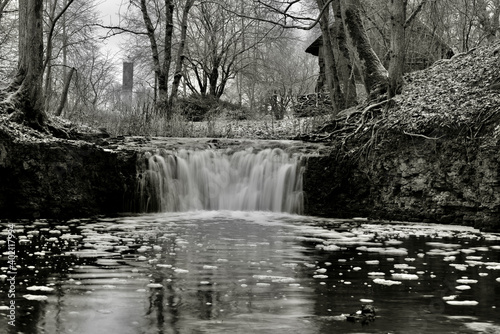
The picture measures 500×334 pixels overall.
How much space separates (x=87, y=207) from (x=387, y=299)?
28.3 ft

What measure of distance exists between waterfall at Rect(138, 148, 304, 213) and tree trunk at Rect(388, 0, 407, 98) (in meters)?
3.00

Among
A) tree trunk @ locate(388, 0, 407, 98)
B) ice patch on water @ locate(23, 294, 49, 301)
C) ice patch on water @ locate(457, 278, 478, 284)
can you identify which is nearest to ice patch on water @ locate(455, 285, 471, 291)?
ice patch on water @ locate(457, 278, 478, 284)

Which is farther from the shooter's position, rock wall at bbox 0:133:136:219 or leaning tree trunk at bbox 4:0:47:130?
leaning tree trunk at bbox 4:0:47:130

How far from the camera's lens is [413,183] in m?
12.0

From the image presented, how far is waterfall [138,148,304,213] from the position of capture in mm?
13586

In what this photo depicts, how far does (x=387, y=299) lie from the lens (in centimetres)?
484

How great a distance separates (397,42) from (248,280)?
9988 millimetres

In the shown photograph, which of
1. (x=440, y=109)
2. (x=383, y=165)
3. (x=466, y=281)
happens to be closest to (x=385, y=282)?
(x=466, y=281)

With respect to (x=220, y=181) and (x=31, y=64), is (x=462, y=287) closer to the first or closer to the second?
(x=220, y=181)

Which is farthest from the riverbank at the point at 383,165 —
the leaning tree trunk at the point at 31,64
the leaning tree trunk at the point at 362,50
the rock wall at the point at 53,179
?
the leaning tree trunk at the point at 362,50

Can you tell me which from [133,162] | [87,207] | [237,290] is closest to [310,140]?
[133,162]

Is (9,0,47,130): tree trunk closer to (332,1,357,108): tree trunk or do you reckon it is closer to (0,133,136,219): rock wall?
(0,133,136,219): rock wall

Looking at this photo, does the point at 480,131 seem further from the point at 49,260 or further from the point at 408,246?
the point at 49,260

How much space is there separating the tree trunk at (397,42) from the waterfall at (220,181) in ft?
9.85
